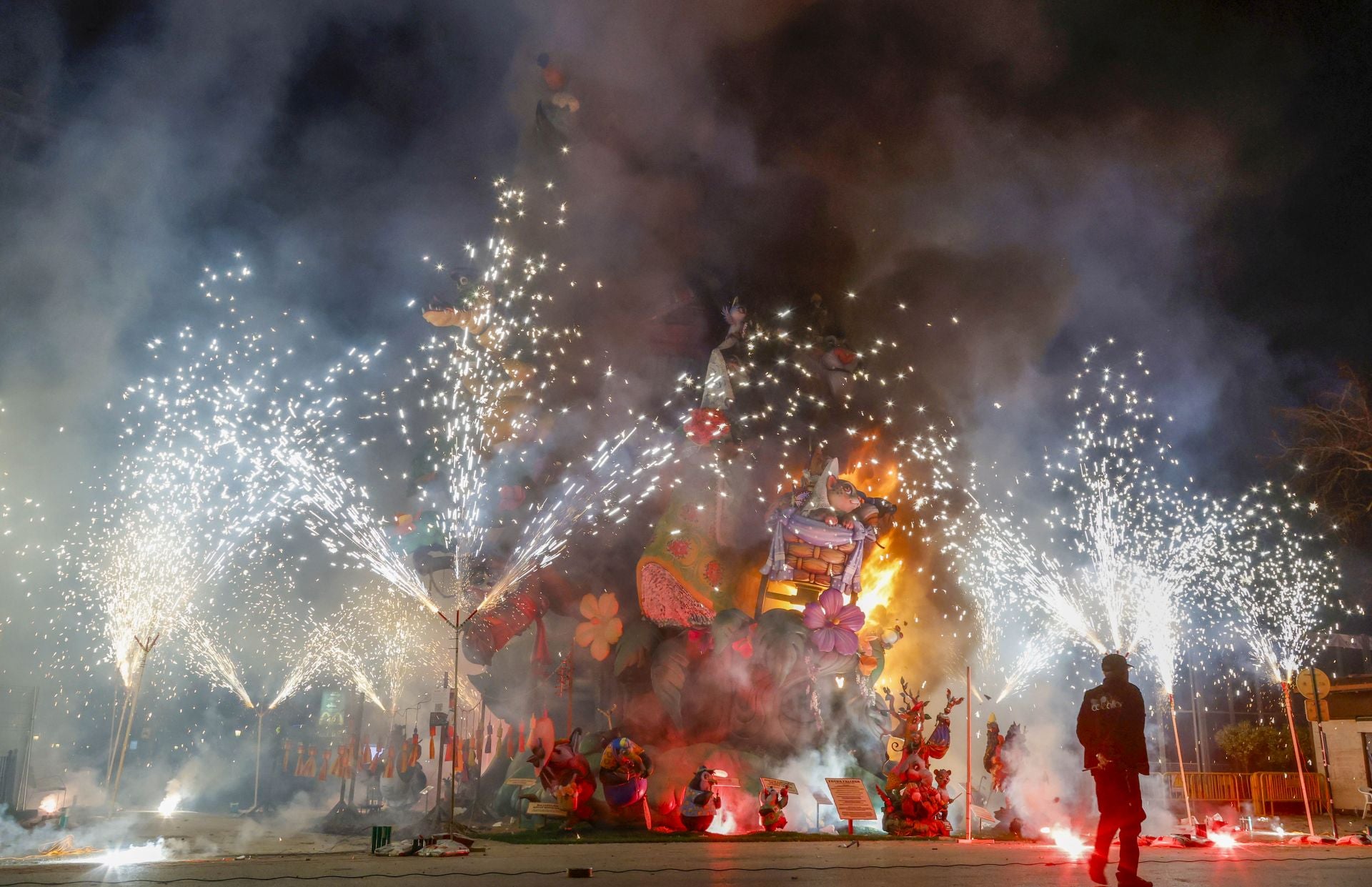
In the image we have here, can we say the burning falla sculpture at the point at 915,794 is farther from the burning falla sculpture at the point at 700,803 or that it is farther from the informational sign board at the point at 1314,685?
the informational sign board at the point at 1314,685

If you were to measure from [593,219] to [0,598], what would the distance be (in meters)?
16.2

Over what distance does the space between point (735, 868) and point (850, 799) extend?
8864mm

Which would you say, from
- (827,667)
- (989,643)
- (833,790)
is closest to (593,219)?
(827,667)

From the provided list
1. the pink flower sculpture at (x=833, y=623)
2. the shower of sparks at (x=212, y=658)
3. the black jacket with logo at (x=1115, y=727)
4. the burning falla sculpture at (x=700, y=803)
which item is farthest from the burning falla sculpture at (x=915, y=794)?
the shower of sparks at (x=212, y=658)

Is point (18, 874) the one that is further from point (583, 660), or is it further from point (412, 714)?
point (412, 714)

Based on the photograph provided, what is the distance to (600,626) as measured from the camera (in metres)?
21.4

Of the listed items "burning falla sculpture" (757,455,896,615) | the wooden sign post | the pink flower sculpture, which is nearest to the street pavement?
the wooden sign post

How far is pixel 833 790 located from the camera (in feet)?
57.5

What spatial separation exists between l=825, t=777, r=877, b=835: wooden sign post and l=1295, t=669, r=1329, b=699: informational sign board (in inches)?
327

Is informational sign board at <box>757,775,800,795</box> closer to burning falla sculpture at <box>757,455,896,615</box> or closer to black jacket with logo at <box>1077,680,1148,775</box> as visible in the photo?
burning falla sculpture at <box>757,455,896,615</box>

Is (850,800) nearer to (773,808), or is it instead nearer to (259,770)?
(773,808)

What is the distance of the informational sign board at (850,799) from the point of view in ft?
55.7

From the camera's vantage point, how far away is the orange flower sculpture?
21297 millimetres

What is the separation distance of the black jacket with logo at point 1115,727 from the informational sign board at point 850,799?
31.4 ft
